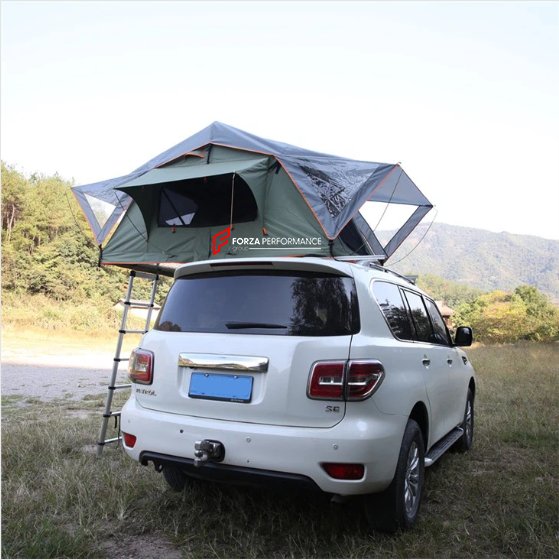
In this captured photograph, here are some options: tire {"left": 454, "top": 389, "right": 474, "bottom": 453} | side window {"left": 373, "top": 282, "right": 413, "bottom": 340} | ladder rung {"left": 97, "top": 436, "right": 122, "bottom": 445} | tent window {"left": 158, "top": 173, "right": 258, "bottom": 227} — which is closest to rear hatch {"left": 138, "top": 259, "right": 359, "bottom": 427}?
side window {"left": 373, "top": 282, "right": 413, "bottom": 340}

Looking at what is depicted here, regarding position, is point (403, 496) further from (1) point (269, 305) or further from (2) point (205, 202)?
(2) point (205, 202)

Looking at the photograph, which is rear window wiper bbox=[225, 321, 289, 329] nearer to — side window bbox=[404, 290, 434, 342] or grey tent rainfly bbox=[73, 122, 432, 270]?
side window bbox=[404, 290, 434, 342]

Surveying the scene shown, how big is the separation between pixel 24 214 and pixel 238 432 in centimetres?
4013

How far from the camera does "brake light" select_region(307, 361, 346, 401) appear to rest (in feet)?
8.89

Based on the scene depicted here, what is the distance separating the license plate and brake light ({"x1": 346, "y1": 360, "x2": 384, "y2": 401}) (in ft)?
1.84

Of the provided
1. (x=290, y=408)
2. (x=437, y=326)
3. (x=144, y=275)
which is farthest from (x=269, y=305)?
(x=144, y=275)

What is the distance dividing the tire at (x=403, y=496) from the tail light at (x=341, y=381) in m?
0.54

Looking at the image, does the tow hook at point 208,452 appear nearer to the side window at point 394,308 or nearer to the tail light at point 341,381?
the tail light at point 341,381

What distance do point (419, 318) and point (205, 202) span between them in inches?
115

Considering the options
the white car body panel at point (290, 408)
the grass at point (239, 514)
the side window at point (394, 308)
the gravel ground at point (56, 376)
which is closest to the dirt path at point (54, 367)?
the gravel ground at point (56, 376)

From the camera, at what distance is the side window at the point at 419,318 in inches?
159

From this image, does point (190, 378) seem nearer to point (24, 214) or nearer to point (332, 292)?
point (332, 292)

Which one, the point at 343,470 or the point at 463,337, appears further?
the point at 463,337

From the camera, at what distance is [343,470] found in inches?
105
